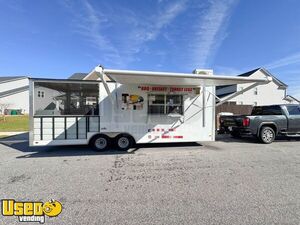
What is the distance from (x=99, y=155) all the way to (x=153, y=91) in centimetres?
332

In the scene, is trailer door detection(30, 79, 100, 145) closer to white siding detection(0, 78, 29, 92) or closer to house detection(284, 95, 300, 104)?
house detection(284, 95, 300, 104)

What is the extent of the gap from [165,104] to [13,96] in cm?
4744

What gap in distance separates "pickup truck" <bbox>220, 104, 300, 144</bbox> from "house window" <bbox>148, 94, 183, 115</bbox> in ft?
12.0

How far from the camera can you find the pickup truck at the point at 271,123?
8633mm

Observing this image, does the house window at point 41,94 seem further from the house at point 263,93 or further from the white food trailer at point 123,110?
the house at point 263,93

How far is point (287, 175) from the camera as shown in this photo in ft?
14.8

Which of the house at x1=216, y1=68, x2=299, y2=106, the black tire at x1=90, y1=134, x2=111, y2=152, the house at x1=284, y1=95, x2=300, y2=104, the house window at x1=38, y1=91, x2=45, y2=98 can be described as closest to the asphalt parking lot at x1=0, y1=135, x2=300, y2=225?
the black tire at x1=90, y1=134, x2=111, y2=152

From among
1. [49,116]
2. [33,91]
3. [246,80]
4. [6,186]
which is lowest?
[6,186]

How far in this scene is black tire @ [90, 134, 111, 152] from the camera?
6.99 metres

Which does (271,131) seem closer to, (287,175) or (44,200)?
(287,175)

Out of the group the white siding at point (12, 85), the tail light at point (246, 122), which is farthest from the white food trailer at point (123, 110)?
the white siding at point (12, 85)

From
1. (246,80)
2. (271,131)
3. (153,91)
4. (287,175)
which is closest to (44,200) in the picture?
(153,91)

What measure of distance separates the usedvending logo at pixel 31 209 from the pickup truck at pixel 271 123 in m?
8.57

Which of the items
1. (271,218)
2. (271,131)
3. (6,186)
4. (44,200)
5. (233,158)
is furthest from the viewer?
(271,131)
